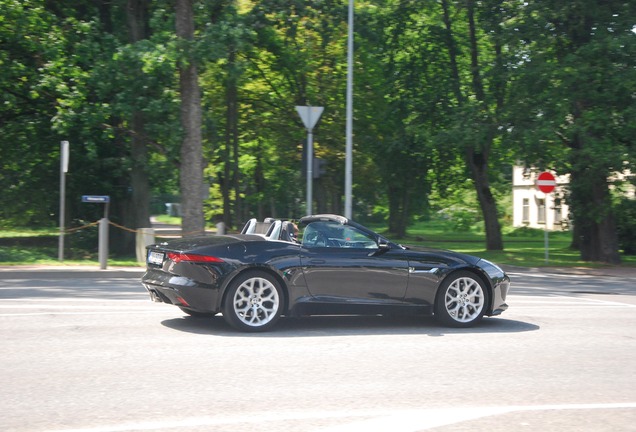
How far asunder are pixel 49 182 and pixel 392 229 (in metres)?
21.7

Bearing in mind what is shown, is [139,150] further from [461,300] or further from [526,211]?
[526,211]

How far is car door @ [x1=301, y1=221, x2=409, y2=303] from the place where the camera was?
9586 mm

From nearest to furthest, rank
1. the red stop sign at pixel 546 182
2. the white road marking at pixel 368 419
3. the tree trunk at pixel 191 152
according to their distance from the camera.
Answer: the white road marking at pixel 368 419, the tree trunk at pixel 191 152, the red stop sign at pixel 546 182

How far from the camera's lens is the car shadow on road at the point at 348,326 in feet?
31.3

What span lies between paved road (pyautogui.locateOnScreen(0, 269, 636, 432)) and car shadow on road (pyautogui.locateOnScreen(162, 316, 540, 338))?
26 millimetres

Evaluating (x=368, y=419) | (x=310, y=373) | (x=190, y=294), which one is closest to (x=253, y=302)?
(x=190, y=294)

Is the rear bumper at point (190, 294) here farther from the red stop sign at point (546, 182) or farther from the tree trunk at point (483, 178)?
the tree trunk at point (483, 178)

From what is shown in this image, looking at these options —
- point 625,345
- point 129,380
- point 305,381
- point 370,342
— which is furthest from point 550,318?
point 129,380

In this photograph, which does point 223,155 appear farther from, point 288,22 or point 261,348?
point 261,348

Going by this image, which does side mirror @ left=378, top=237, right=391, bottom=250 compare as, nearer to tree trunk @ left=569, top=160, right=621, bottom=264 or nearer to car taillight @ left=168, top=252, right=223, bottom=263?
car taillight @ left=168, top=252, right=223, bottom=263

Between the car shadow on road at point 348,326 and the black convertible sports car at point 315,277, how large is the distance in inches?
7.3

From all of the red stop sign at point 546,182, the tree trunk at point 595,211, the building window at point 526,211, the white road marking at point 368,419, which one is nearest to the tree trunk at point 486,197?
the tree trunk at point 595,211

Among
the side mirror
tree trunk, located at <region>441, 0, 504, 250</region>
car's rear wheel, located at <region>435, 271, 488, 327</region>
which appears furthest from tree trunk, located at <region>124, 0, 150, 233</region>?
car's rear wheel, located at <region>435, 271, 488, 327</region>

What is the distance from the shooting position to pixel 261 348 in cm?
846
